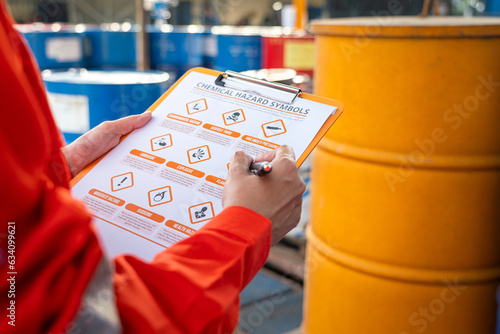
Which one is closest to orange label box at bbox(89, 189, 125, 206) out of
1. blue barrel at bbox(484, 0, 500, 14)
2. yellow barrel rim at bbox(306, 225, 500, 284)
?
yellow barrel rim at bbox(306, 225, 500, 284)

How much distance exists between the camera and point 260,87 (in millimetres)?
1029

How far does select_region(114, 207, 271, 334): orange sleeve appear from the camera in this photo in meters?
0.53

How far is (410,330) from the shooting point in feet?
5.30

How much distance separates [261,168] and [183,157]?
0.71ft

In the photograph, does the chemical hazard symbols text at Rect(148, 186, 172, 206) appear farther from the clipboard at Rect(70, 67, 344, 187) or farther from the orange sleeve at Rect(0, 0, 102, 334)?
the orange sleeve at Rect(0, 0, 102, 334)

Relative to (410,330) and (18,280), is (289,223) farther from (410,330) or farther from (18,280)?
(410,330)

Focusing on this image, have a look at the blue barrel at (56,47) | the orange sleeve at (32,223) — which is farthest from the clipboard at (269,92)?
the blue barrel at (56,47)

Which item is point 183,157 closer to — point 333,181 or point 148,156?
point 148,156

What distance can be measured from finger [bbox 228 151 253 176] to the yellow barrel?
2.65ft

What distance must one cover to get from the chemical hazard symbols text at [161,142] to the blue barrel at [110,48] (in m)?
2.19

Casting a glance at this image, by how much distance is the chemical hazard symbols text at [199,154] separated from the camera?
928 millimetres

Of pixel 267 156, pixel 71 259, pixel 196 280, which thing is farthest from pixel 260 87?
pixel 71 259

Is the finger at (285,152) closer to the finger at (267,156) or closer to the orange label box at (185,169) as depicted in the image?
the finger at (267,156)

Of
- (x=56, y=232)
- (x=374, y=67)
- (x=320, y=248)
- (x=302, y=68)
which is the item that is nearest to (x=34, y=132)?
(x=56, y=232)
